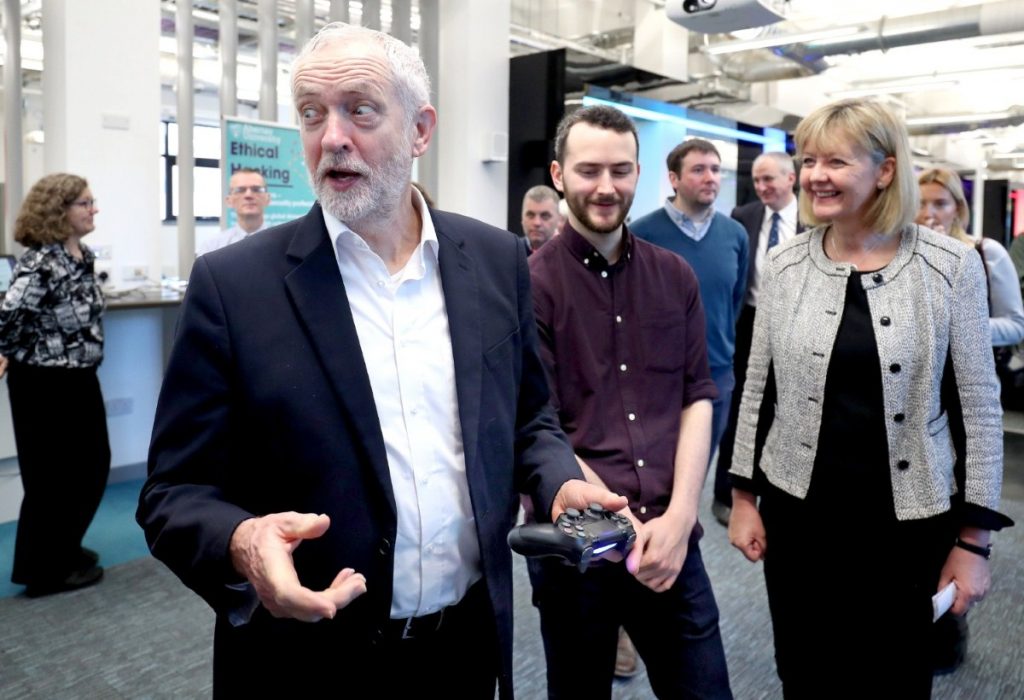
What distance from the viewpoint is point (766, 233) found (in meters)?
3.91

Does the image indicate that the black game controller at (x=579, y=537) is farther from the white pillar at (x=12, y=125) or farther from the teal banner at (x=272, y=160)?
the white pillar at (x=12, y=125)

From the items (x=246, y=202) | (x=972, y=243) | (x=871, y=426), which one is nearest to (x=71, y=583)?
(x=246, y=202)

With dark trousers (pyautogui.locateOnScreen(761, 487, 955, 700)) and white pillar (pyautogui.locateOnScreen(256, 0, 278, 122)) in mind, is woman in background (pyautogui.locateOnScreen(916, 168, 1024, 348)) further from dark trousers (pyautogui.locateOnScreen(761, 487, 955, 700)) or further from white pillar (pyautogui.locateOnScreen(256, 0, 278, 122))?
white pillar (pyautogui.locateOnScreen(256, 0, 278, 122))

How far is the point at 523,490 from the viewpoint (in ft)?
4.25

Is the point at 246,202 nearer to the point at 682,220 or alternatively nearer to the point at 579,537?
the point at 682,220

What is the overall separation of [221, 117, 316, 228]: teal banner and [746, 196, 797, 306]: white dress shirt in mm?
2465

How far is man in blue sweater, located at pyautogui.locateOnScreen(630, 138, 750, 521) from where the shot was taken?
3.02 m

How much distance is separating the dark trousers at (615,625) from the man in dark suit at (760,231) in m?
2.30

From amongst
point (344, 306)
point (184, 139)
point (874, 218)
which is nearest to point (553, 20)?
point (184, 139)

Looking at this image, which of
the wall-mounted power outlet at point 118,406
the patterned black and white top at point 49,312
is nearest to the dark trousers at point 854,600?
the patterned black and white top at point 49,312

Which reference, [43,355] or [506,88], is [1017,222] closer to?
[506,88]

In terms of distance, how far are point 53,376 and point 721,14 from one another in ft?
14.2

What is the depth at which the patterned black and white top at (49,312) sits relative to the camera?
3078mm

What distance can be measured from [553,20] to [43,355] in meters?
6.26
